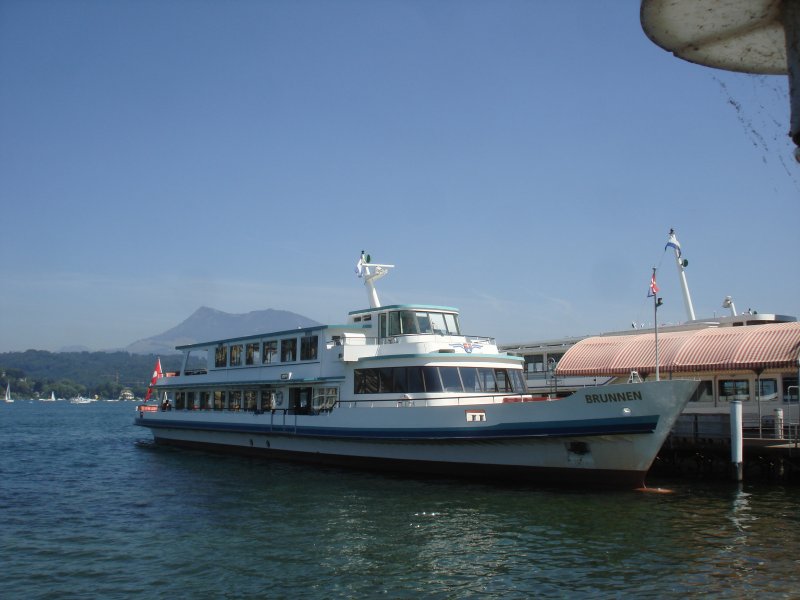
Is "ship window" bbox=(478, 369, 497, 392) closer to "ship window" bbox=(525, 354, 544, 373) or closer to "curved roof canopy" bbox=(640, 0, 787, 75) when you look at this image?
"curved roof canopy" bbox=(640, 0, 787, 75)

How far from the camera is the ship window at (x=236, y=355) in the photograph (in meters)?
31.4

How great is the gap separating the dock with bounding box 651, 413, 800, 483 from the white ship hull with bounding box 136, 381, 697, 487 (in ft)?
17.0

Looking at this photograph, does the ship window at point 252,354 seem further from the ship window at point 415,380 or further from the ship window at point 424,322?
the ship window at point 415,380

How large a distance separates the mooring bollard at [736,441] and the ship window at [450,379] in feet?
26.7

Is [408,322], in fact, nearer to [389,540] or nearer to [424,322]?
[424,322]

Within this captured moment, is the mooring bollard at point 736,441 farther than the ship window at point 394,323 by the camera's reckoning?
No

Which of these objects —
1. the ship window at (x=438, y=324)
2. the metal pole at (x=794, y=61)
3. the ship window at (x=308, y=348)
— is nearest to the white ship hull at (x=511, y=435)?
the ship window at (x=308, y=348)

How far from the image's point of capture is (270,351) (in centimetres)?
2945

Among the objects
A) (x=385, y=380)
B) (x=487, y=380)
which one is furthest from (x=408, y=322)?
(x=487, y=380)

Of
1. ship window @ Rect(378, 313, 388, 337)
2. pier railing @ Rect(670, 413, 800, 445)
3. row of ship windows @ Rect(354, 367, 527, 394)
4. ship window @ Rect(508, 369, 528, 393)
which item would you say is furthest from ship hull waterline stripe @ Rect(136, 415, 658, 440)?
pier railing @ Rect(670, 413, 800, 445)

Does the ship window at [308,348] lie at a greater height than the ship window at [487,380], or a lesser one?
greater

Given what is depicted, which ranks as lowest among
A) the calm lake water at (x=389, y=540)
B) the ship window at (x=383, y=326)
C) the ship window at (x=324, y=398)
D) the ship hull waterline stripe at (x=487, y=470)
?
the calm lake water at (x=389, y=540)

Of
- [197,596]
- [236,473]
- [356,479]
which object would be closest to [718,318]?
[356,479]

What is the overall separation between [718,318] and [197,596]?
27910mm
